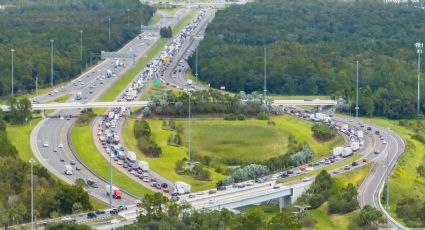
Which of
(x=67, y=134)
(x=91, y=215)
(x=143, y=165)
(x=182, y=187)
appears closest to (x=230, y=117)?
(x=67, y=134)

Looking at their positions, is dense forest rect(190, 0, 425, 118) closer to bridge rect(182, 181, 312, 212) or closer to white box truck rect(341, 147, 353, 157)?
white box truck rect(341, 147, 353, 157)

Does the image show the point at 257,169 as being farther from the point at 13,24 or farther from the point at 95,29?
the point at 13,24

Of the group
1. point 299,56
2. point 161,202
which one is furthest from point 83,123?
point 299,56

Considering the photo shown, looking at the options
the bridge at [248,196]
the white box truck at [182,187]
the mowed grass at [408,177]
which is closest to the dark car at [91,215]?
the bridge at [248,196]

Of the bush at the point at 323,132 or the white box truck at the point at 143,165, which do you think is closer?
the white box truck at the point at 143,165

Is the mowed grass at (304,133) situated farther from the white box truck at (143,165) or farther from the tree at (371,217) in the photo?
the tree at (371,217)

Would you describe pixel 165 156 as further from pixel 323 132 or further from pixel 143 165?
pixel 323 132

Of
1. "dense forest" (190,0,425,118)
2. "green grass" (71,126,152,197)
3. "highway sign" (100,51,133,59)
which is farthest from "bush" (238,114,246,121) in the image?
"highway sign" (100,51,133,59)
